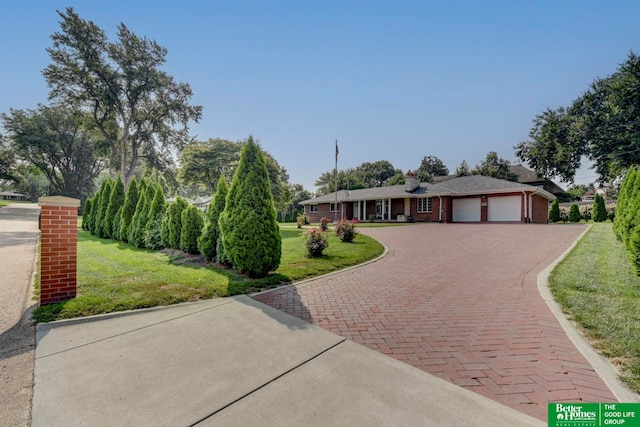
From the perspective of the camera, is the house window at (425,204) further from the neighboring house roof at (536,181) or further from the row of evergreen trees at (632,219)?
the neighboring house roof at (536,181)

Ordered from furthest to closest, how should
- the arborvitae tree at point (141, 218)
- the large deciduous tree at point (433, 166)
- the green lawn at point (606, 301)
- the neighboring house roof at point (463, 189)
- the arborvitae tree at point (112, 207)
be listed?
the large deciduous tree at point (433, 166), the neighboring house roof at point (463, 189), the arborvitae tree at point (112, 207), the arborvitae tree at point (141, 218), the green lawn at point (606, 301)

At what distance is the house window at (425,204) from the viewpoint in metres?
23.7

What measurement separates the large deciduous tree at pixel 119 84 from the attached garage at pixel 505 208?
30.2m

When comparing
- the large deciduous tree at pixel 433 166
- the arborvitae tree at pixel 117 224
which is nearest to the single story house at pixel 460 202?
the arborvitae tree at pixel 117 224

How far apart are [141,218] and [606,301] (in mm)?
13372

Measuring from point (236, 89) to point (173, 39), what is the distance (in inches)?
106

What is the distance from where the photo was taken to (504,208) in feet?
70.2

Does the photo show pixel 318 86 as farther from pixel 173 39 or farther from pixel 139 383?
pixel 139 383

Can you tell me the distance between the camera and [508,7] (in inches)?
313

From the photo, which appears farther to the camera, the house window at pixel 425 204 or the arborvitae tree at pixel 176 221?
the house window at pixel 425 204

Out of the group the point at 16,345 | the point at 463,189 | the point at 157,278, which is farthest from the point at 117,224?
the point at 463,189

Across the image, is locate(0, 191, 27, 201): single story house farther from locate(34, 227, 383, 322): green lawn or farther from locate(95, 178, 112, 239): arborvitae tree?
locate(34, 227, 383, 322): green lawn

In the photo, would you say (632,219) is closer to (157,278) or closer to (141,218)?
(157,278)

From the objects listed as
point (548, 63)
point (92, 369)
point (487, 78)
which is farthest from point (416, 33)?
point (92, 369)
